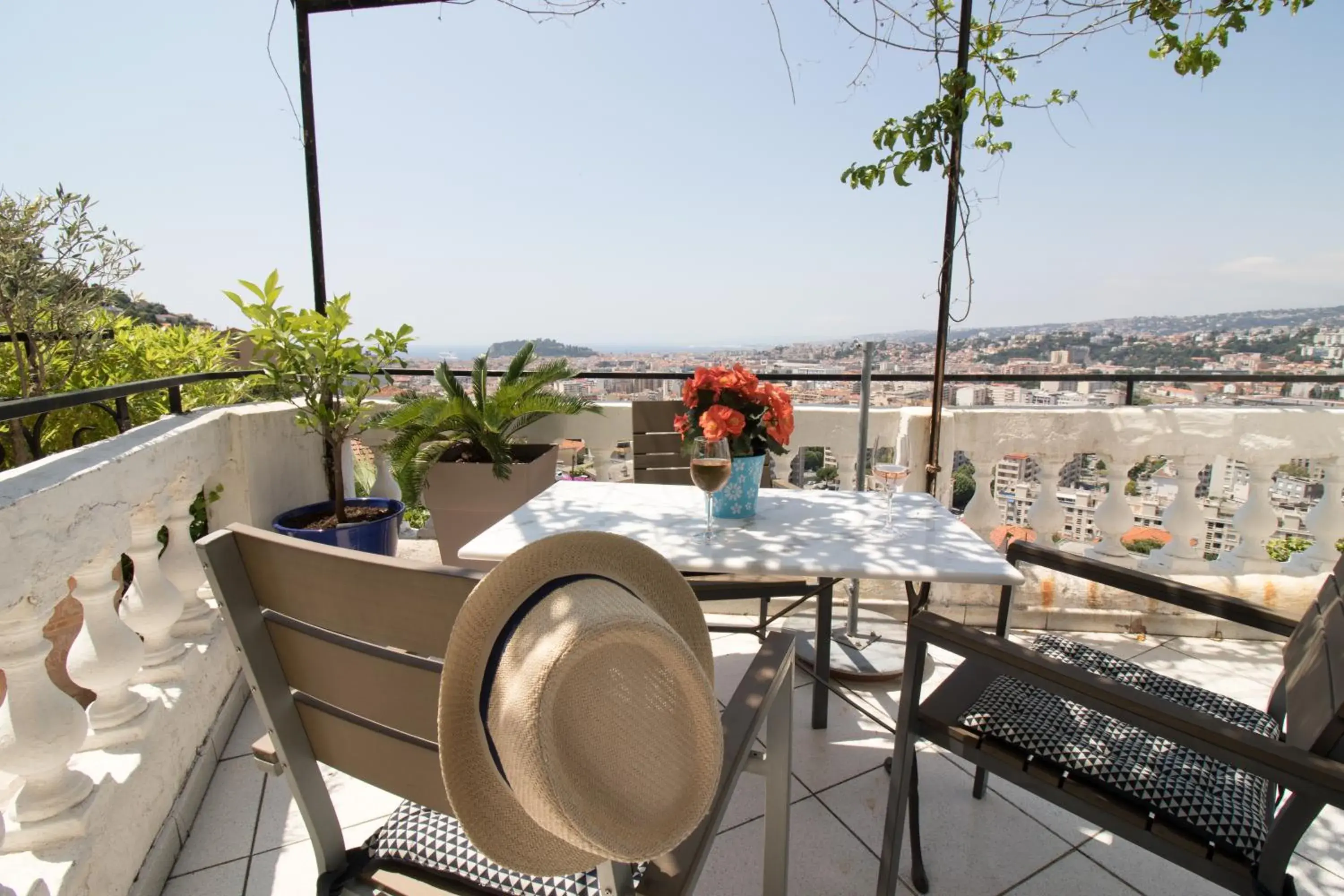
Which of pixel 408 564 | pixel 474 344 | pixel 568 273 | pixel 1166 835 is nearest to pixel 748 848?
pixel 1166 835

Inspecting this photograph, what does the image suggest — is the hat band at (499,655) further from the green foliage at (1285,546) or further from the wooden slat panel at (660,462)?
the green foliage at (1285,546)

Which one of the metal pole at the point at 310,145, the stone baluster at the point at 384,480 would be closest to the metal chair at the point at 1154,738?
the stone baluster at the point at 384,480

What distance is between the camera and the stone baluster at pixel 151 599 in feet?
5.41

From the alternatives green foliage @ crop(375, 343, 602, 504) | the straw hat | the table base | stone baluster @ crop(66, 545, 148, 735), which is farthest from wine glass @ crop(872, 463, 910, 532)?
stone baluster @ crop(66, 545, 148, 735)

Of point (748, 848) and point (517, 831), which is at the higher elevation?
point (517, 831)

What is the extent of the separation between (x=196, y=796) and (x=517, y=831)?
5.53ft

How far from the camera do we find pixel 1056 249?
5336 millimetres

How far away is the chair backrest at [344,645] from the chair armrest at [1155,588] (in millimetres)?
1434

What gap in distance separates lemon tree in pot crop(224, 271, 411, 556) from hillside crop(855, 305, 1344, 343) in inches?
90.1

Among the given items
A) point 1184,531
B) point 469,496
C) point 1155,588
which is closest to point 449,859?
point 1155,588

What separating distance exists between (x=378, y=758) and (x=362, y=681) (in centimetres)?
12

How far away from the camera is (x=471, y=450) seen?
2.96 m

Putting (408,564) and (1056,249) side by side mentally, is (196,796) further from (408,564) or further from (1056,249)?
(1056,249)

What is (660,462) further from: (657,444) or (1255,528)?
(1255,528)
